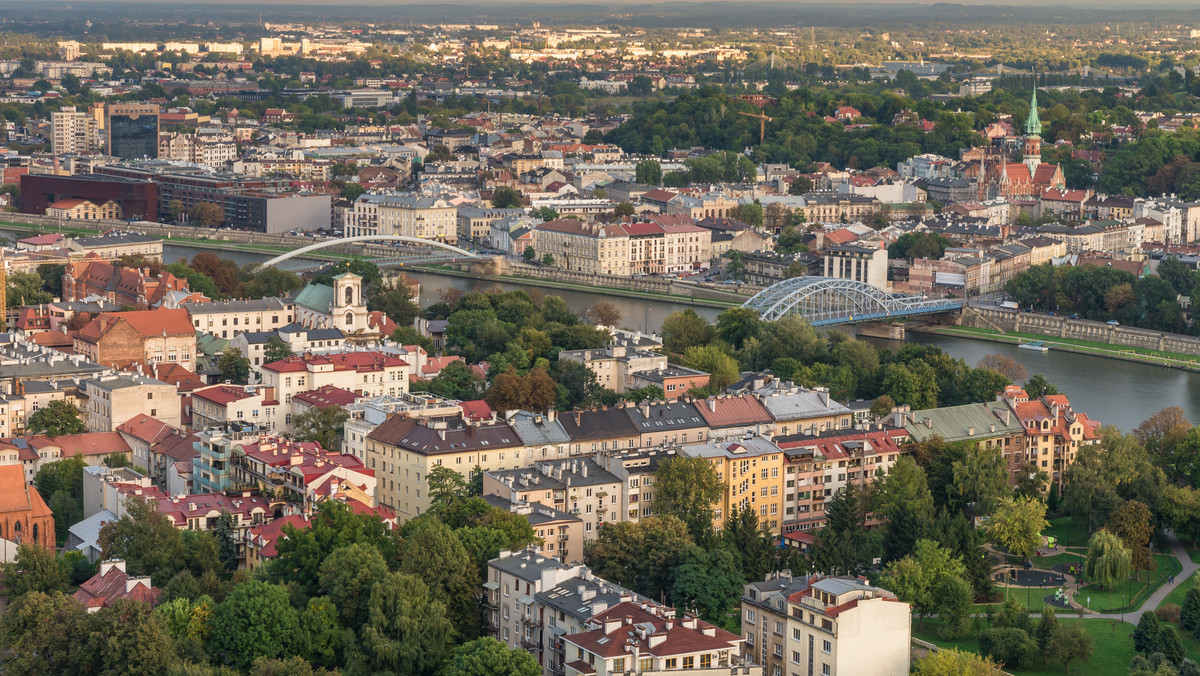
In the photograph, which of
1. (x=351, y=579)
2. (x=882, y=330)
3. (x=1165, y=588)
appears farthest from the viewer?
(x=882, y=330)

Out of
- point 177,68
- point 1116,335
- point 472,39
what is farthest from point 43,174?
point 472,39

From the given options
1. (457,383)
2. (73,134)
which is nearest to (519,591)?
(457,383)

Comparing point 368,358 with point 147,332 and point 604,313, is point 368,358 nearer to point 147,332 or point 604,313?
point 147,332

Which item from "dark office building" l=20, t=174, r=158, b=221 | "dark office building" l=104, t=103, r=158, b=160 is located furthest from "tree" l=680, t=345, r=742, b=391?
"dark office building" l=104, t=103, r=158, b=160

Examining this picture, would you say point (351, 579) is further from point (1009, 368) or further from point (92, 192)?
point (92, 192)

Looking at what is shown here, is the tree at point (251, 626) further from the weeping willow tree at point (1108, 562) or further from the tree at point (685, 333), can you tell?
the tree at point (685, 333)

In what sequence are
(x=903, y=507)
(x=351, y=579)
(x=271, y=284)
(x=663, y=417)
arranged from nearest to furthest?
(x=351, y=579)
(x=903, y=507)
(x=663, y=417)
(x=271, y=284)
